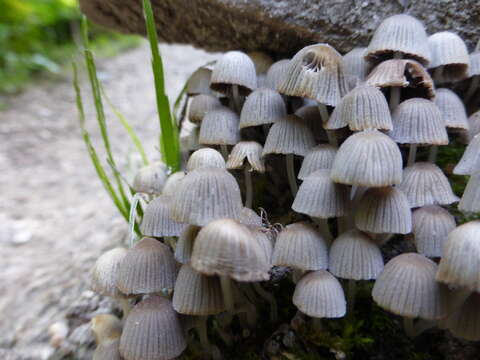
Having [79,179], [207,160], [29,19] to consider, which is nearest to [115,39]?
[29,19]

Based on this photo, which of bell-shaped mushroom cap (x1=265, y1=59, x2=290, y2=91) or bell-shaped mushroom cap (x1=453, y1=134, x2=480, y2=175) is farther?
Result: bell-shaped mushroom cap (x1=265, y1=59, x2=290, y2=91)

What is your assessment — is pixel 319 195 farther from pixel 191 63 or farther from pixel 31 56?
pixel 31 56

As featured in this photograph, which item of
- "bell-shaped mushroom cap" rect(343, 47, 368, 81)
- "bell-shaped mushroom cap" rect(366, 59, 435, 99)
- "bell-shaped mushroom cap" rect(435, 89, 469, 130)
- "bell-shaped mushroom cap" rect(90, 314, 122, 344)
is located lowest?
"bell-shaped mushroom cap" rect(90, 314, 122, 344)

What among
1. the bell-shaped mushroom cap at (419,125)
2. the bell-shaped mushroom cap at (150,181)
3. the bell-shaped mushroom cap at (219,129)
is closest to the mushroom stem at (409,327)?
the bell-shaped mushroom cap at (419,125)

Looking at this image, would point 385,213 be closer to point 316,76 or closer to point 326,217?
point 326,217

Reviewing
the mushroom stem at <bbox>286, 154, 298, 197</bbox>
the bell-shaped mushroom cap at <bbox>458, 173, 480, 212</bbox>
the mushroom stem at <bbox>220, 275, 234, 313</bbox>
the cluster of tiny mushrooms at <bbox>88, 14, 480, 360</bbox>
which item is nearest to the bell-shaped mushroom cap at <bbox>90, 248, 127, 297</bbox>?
the cluster of tiny mushrooms at <bbox>88, 14, 480, 360</bbox>

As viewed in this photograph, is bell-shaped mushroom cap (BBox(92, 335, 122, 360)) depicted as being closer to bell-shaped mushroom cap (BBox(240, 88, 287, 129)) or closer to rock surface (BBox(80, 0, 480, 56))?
bell-shaped mushroom cap (BBox(240, 88, 287, 129))
